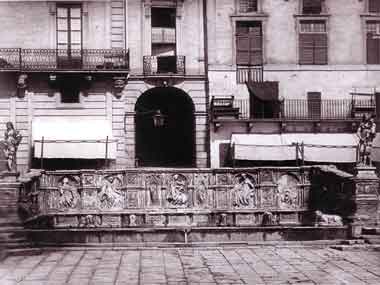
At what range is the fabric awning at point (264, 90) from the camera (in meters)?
30.5

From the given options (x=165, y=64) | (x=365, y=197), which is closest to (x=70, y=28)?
(x=165, y=64)

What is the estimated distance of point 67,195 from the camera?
26.0 meters

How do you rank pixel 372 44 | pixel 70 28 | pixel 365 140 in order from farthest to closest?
pixel 372 44 < pixel 70 28 < pixel 365 140

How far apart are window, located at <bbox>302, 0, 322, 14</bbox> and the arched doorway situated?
698 centimetres

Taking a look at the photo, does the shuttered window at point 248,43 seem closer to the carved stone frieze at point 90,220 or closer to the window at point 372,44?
the window at point 372,44

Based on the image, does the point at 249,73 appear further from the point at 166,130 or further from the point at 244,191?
the point at 244,191

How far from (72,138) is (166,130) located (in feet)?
15.6

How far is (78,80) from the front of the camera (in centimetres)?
2983

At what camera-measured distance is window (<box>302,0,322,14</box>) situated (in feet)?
101

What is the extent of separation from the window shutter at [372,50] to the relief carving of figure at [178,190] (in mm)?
11074

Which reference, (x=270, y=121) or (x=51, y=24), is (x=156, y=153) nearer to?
(x=270, y=121)

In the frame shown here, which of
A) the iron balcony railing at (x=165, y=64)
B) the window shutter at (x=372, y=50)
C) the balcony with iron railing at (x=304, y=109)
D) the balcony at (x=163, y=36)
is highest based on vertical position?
the balcony at (x=163, y=36)

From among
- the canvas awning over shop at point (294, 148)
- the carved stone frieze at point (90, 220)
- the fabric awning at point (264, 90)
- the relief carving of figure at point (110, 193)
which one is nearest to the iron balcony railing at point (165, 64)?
the fabric awning at point (264, 90)

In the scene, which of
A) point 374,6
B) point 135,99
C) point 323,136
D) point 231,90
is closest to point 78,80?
point 135,99
